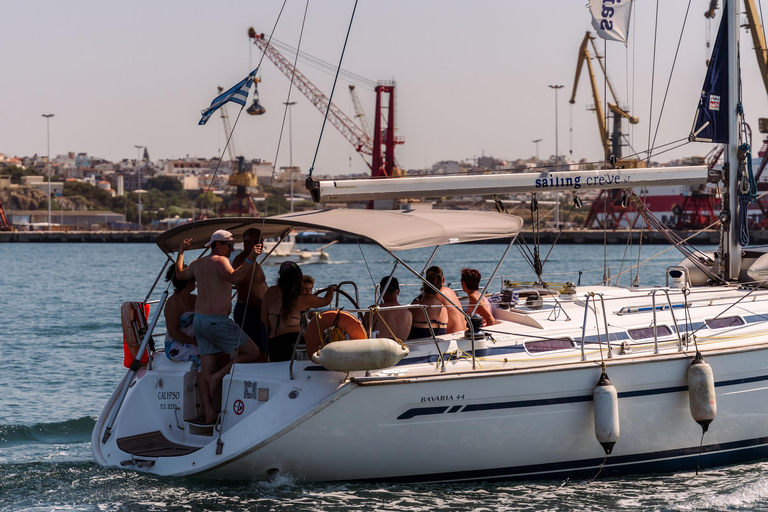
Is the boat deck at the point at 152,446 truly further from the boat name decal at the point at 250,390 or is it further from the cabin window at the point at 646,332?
the cabin window at the point at 646,332

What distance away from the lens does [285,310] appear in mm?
7918

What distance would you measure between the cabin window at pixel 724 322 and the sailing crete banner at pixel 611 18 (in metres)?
3.93

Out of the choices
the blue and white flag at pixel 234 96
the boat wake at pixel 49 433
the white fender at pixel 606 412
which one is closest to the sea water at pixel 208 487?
the boat wake at pixel 49 433

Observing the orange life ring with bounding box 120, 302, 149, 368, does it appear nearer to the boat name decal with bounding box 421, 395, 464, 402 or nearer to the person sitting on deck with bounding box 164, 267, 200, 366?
the person sitting on deck with bounding box 164, 267, 200, 366

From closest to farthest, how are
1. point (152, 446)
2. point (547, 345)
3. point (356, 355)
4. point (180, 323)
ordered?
point (356, 355) < point (152, 446) < point (547, 345) < point (180, 323)

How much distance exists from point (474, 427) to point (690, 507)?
1.99 metres

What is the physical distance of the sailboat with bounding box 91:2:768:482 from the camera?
7.45 m

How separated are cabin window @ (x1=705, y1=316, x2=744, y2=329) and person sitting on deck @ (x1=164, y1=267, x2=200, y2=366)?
195 inches

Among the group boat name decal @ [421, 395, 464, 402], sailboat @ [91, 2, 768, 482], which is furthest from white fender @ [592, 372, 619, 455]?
boat name decal @ [421, 395, 464, 402]

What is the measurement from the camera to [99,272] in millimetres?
50031

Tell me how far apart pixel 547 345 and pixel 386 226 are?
1845 mm

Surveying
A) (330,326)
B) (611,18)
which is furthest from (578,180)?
(330,326)

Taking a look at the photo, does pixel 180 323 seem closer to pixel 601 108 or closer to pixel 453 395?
pixel 453 395

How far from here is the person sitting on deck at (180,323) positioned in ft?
27.6
